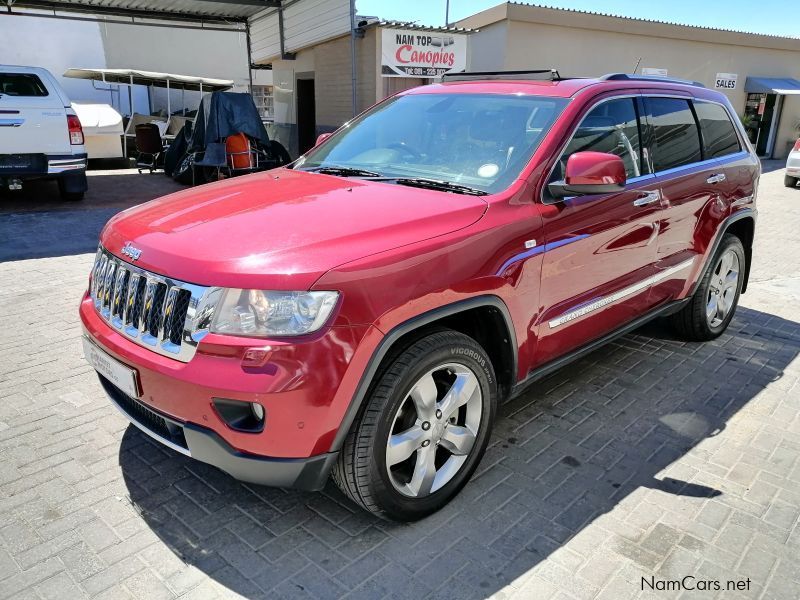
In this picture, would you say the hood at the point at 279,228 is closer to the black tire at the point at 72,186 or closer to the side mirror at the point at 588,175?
the side mirror at the point at 588,175

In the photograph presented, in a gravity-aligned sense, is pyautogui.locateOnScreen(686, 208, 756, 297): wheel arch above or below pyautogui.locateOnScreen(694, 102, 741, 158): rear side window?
below

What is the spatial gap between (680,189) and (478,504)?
2.45 metres

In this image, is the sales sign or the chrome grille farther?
the sales sign

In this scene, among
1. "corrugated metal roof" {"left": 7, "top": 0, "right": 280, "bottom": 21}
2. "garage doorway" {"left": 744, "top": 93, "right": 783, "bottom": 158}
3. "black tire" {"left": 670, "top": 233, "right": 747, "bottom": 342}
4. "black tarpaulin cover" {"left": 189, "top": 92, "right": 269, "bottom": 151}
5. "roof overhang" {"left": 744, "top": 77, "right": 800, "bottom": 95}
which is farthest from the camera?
"garage doorway" {"left": 744, "top": 93, "right": 783, "bottom": 158}

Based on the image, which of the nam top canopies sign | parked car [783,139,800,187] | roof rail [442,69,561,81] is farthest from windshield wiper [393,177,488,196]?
parked car [783,139,800,187]

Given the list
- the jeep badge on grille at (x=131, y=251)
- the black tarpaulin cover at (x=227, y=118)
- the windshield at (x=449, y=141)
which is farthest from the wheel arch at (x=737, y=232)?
the black tarpaulin cover at (x=227, y=118)

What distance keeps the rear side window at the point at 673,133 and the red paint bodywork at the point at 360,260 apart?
13cm

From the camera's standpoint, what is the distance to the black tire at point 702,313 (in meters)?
4.63

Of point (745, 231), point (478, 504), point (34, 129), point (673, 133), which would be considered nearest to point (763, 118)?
point (745, 231)

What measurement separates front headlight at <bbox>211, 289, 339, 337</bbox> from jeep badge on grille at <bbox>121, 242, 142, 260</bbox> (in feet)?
1.98

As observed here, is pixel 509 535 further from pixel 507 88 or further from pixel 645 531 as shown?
pixel 507 88

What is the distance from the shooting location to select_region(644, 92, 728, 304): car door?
12.9 ft

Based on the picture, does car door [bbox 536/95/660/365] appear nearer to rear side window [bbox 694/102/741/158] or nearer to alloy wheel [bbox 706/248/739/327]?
rear side window [bbox 694/102/741/158]

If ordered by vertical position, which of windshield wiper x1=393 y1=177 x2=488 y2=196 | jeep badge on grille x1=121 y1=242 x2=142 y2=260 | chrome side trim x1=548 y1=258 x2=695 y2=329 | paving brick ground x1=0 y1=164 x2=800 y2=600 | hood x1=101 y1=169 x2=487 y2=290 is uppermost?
windshield wiper x1=393 y1=177 x2=488 y2=196
